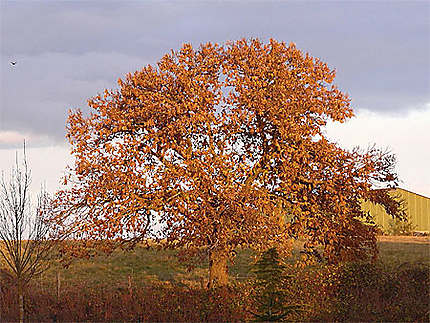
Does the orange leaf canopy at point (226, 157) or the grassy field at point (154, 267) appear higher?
the orange leaf canopy at point (226, 157)

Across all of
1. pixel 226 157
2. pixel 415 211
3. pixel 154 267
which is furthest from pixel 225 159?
pixel 415 211

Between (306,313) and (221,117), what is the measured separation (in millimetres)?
8551

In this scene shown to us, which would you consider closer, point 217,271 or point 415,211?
point 217,271

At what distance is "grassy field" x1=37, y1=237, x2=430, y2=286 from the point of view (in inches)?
1284

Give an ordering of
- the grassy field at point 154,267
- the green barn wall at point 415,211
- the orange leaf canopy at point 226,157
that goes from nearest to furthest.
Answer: the orange leaf canopy at point 226,157 < the grassy field at point 154,267 < the green barn wall at point 415,211

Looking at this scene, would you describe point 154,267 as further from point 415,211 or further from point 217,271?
point 415,211

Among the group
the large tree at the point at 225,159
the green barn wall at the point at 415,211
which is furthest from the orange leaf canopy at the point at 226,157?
the green barn wall at the point at 415,211

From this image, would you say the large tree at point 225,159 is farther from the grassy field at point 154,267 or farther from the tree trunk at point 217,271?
the grassy field at point 154,267

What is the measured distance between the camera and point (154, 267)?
36875 mm

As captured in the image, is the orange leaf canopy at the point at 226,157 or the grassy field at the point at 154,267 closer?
the orange leaf canopy at the point at 226,157

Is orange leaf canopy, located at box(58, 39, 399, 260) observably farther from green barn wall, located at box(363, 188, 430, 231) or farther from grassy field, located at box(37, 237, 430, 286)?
green barn wall, located at box(363, 188, 430, 231)

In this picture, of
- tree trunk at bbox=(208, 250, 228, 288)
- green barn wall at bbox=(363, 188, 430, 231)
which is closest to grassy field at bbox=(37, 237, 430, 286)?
tree trunk at bbox=(208, 250, 228, 288)

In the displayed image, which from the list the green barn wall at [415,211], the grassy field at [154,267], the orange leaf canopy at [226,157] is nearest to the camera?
the orange leaf canopy at [226,157]

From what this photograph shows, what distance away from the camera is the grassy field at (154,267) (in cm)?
3262
